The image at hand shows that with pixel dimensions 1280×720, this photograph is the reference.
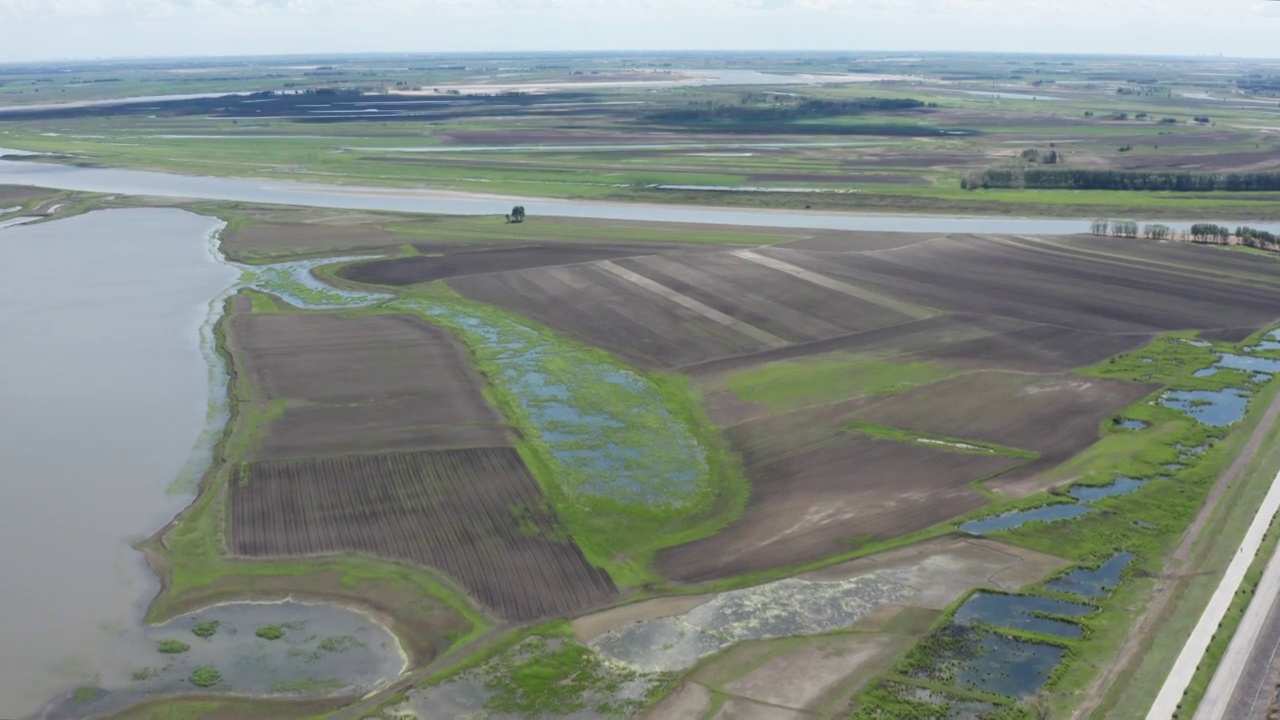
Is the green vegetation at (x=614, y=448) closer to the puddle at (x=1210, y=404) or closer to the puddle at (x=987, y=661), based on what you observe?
the puddle at (x=987, y=661)

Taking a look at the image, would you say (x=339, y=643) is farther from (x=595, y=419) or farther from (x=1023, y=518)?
(x=1023, y=518)

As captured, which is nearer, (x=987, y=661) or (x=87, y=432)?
(x=987, y=661)

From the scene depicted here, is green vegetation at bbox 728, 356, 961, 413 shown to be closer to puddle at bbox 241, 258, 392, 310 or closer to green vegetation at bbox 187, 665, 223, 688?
green vegetation at bbox 187, 665, 223, 688

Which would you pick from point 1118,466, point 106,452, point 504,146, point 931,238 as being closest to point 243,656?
point 106,452

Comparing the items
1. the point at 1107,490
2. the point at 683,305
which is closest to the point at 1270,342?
the point at 1107,490

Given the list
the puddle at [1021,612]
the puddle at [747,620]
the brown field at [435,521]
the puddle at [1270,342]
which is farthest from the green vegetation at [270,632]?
the puddle at [1270,342]
